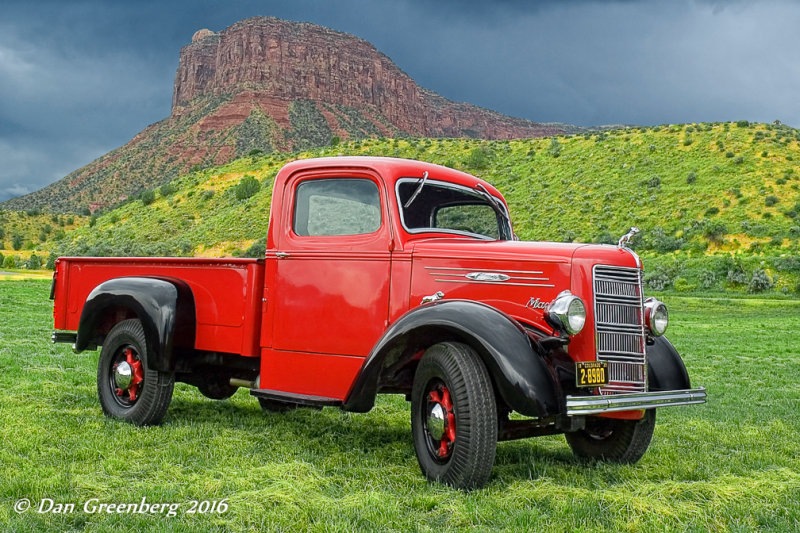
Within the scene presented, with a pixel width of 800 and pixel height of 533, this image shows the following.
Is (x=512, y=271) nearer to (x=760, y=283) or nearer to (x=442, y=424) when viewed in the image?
(x=442, y=424)

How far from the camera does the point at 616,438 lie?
5.25 metres

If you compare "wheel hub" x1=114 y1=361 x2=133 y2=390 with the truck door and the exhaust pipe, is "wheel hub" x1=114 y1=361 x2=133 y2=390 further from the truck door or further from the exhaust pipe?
the truck door

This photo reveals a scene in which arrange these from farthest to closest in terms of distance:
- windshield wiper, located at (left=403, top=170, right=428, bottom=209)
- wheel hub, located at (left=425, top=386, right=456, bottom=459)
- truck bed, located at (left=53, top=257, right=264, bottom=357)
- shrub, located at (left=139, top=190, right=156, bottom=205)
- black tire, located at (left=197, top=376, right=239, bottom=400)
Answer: shrub, located at (left=139, top=190, right=156, bottom=205)
black tire, located at (left=197, top=376, right=239, bottom=400)
truck bed, located at (left=53, top=257, right=264, bottom=357)
windshield wiper, located at (left=403, top=170, right=428, bottom=209)
wheel hub, located at (left=425, top=386, right=456, bottom=459)

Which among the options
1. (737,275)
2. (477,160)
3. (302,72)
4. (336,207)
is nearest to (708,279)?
(737,275)

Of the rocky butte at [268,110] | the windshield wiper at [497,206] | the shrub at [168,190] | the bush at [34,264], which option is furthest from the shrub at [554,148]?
the rocky butte at [268,110]

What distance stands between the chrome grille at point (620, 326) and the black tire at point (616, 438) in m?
0.65

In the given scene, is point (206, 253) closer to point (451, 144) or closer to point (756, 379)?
point (451, 144)

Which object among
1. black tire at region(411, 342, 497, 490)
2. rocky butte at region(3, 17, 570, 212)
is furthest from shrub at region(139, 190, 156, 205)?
black tire at region(411, 342, 497, 490)

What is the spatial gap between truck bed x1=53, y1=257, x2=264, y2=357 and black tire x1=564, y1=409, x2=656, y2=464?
2782 millimetres

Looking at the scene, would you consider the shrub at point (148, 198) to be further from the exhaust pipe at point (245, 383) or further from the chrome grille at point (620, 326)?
the chrome grille at point (620, 326)

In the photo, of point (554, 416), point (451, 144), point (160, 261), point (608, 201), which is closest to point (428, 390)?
point (554, 416)

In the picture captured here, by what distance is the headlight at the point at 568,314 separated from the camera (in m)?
4.19

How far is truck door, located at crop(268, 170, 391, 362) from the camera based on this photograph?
16.9 ft

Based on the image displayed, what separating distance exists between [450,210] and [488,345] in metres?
1.75
